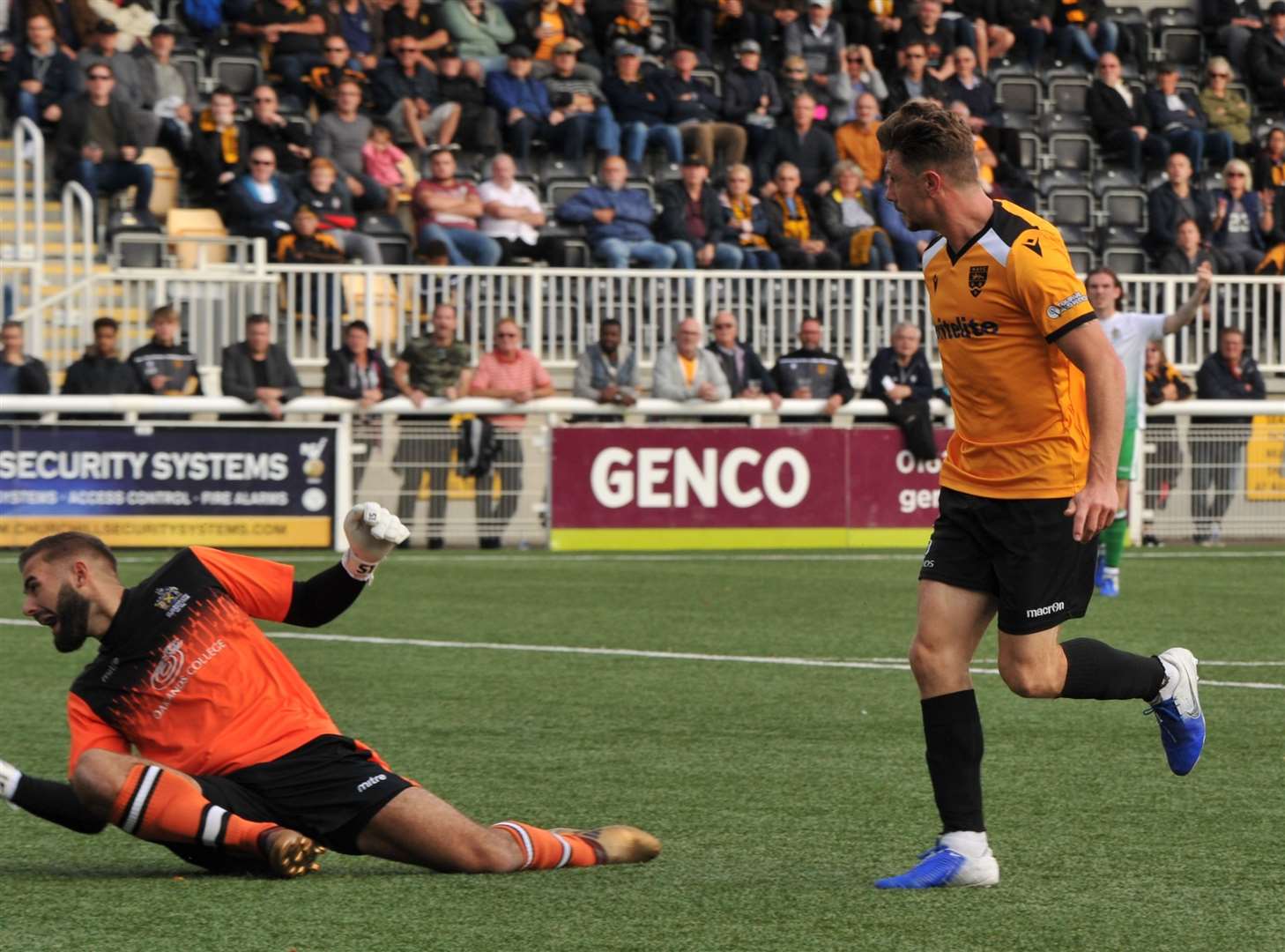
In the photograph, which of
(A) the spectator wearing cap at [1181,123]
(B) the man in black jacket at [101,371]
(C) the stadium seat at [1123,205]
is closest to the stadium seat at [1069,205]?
(C) the stadium seat at [1123,205]

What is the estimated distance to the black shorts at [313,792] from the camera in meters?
5.55

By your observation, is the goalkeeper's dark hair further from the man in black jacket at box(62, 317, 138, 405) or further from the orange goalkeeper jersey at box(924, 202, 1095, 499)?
the man in black jacket at box(62, 317, 138, 405)

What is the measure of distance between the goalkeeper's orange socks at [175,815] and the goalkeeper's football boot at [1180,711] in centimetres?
259

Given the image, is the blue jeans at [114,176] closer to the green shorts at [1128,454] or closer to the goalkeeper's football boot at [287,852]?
the green shorts at [1128,454]

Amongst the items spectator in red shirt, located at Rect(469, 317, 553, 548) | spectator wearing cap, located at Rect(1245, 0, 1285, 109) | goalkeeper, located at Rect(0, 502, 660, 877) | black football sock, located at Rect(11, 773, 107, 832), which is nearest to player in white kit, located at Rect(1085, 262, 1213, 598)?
spectator in red shirt, located at Rect(469, 317, 553, 548)

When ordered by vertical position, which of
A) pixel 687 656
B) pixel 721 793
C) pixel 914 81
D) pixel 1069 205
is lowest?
pixel 687 656

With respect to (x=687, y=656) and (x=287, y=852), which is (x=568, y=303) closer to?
(x=687, y=656)

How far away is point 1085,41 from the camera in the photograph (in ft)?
81.4

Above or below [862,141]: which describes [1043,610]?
below

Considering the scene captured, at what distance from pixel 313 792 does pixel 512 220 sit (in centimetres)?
1515

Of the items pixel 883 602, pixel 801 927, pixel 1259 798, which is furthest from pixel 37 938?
pixel 883 602

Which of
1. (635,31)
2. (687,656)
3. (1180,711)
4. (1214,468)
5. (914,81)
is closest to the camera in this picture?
(1180,711)

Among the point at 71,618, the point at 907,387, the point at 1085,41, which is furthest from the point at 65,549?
the point at 1085,41

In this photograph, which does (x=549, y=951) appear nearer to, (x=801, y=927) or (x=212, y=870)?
(x=801, y=927)
